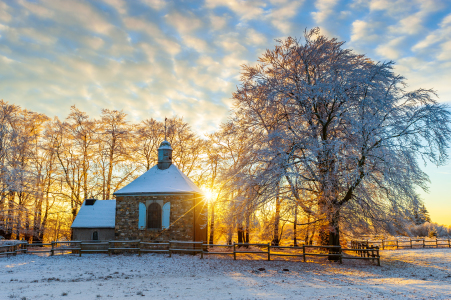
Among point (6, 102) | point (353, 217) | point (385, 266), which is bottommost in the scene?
point (385, 266)

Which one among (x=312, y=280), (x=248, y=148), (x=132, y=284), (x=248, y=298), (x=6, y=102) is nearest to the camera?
(x=248, y=298)

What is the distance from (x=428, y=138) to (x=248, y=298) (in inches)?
456

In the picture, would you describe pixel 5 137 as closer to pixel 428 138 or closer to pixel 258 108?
pixel 258 108

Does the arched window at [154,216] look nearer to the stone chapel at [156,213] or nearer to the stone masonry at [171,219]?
the stone chapel at [156,213]

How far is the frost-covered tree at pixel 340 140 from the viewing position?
14711mm

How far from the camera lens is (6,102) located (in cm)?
2705

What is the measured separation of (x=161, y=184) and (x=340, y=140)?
40.8 feet

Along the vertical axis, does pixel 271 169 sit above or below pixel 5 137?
below

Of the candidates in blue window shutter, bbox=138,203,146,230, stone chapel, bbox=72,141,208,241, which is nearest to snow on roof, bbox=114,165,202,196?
stone chapel, bbox=72,141,208,241

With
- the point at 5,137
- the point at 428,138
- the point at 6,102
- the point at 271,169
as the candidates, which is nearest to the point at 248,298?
the point at 271,169

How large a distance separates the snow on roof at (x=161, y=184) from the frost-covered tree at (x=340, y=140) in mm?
5668

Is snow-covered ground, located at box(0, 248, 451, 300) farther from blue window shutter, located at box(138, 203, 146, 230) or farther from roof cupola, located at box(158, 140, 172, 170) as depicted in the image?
roof cupola, located at box(158, 140, 172, 170)

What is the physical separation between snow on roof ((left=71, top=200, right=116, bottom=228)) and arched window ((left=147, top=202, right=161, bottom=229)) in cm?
316

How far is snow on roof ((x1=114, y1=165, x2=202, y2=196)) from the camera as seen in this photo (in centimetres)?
2173
